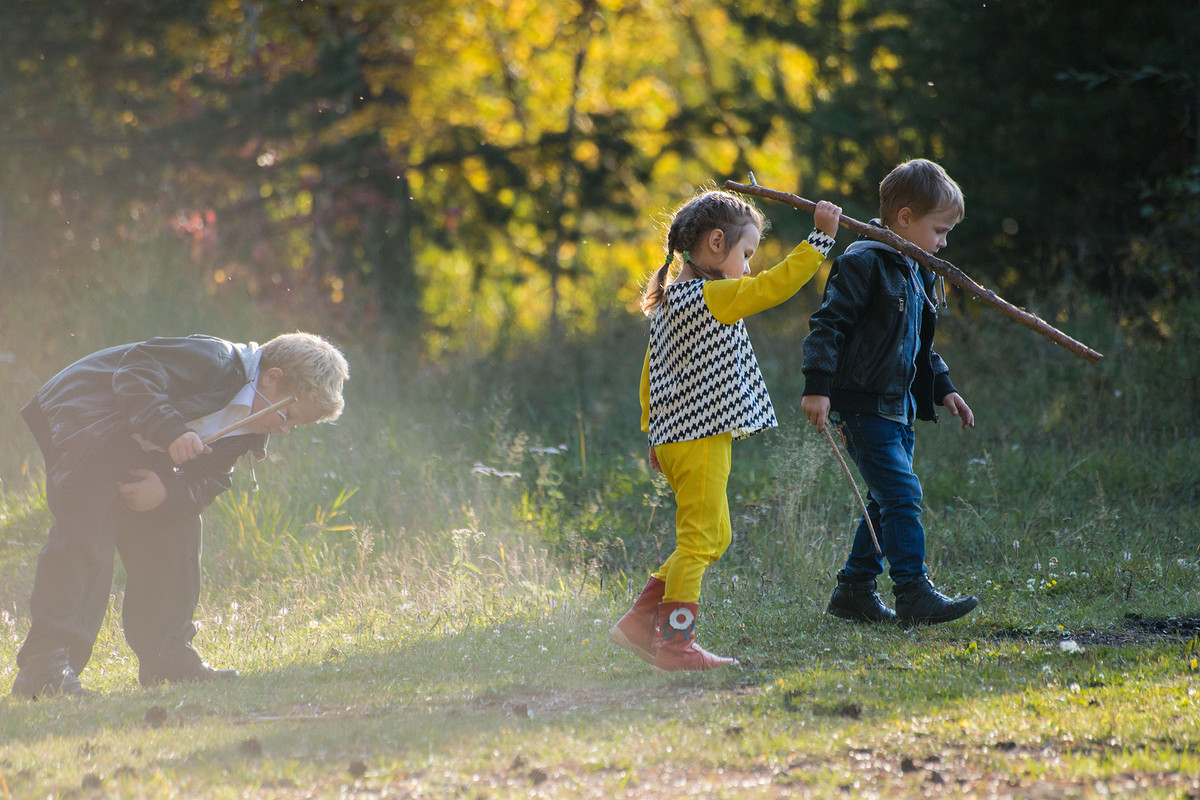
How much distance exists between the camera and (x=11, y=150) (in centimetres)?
942

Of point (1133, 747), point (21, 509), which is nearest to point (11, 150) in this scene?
point (21, 509)

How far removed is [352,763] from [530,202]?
1101 centimetres

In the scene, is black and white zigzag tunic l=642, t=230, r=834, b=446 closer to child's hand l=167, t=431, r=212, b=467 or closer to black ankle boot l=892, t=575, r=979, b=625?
black ankle boot l=892, t=575, r=979, b=625

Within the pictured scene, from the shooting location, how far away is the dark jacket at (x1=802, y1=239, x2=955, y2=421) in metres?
4.57

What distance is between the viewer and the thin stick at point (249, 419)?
4.33 metres

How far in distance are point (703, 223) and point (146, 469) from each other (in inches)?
89.4

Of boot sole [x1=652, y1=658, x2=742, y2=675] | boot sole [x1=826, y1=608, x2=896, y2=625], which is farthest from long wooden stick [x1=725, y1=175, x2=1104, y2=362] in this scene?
boot sole [x1=652, y1=658, x2=742, y2=675]

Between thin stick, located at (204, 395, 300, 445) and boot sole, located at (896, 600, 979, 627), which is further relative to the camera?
boot sole, located at (896, 600, 979, 627)

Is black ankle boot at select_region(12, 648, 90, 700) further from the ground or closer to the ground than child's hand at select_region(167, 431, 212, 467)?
closer to the ground

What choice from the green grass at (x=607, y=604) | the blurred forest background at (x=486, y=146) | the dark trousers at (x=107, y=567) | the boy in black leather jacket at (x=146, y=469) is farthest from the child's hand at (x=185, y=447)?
the blurred forest background at (x=486, y=146)

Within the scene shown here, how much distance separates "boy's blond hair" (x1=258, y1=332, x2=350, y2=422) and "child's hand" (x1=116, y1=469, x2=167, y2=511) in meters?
0.58

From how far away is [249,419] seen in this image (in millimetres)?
4336

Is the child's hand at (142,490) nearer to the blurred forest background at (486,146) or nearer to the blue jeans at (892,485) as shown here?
the blue jeans at (892,485)

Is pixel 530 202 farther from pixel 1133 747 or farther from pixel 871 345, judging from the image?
pixel 1133 747
